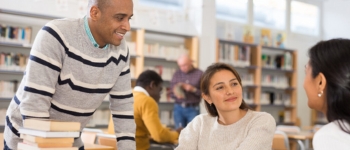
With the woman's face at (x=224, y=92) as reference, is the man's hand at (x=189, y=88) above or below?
below

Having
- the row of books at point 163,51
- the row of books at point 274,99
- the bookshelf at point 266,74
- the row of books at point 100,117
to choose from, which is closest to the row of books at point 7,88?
the row of books at point 100,117

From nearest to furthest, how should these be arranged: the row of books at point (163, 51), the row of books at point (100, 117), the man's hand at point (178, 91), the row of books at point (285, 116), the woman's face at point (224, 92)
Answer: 1. the woman's face at point (224, 92)
2. the row of books at point (100, 117)
3. the man's hand at point (178, 91)
4. the row of books at point (163, 51)
5. the row of books at point (285, 116)

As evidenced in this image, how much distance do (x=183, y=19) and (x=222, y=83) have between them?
18.8ft

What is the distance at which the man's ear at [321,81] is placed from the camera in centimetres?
136

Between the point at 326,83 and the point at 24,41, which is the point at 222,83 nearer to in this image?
the point at 326,83

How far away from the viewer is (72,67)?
1737 millimetres

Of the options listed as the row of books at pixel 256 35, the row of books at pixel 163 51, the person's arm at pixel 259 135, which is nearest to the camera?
the person's arm at pixel 259 135

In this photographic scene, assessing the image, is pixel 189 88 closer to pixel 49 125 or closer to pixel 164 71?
pixel 164 71

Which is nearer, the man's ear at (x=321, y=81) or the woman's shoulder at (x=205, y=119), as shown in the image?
the man's ear at (x=321, y=81)

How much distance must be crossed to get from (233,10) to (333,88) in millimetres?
7746

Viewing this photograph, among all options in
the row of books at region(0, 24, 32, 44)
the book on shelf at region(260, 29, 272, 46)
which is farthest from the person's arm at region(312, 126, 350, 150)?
the book on shelf at region(260, 29, 272, 46)

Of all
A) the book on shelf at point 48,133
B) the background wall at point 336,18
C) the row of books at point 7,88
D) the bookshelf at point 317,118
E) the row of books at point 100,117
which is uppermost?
the background wall at point 336,18

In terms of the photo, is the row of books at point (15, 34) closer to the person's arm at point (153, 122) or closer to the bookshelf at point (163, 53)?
the bookshelf at point (163, 53)

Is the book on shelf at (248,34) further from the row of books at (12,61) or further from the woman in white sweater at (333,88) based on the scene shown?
the woman in white sweater at (333,88)
